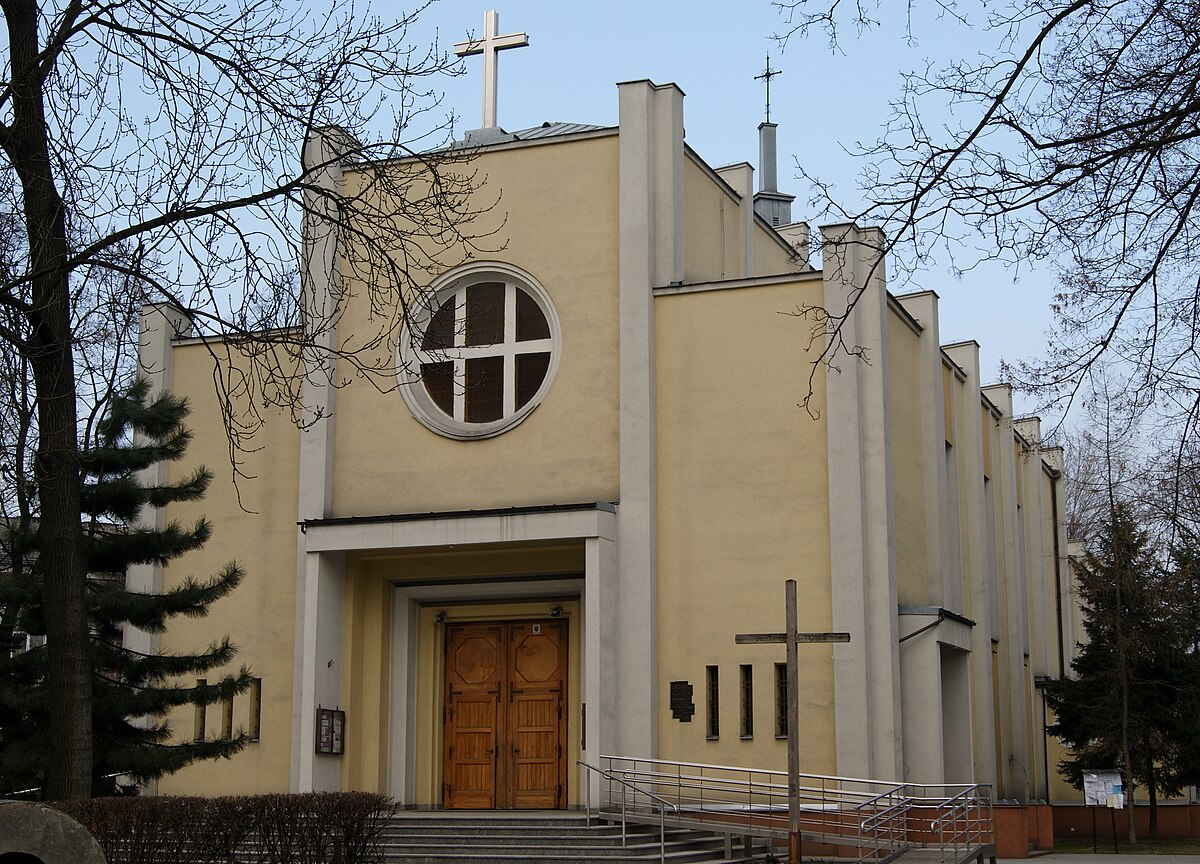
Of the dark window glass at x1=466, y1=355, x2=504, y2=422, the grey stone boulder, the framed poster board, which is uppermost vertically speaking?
the dark window glass at x1=466, y1=355, x2=504, y2=422

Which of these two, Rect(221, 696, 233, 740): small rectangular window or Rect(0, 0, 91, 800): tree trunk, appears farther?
Rect(221, 696, 233, 740): small rectangular window

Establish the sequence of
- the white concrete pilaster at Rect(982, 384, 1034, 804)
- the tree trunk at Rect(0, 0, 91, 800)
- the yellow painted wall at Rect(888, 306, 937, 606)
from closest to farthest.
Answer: the tree trunk at Rect(0, 0, 91, 800) → the yellow painted wall at Rect(888, 306, 937, 606) → the white concrete pilaster at Rect(982, 384, 1034, 804)

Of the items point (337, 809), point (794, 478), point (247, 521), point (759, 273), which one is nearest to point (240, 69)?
point (337, 809)

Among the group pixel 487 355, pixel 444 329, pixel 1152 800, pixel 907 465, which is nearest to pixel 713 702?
pixel 907 465

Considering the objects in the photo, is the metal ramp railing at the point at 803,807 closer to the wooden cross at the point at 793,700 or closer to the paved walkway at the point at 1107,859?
the wooden cross at the point at 793,700

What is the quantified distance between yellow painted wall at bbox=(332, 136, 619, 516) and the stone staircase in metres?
4.36

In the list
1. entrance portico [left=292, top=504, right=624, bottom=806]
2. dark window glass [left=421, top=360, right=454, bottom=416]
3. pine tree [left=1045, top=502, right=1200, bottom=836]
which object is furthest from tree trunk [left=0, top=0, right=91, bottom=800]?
pine tree [left=1045, top=502, right=1200, bottom=836]

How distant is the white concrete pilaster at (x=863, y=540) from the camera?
17.9m

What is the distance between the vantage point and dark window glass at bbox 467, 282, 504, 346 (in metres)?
20.9

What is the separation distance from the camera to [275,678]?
20594 millimetres

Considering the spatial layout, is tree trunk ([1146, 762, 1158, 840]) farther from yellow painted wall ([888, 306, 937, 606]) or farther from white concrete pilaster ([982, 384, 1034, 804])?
yellow painted wall ([888, 306, 937, 606])

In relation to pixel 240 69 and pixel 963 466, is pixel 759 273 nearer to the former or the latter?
pixel 963 466

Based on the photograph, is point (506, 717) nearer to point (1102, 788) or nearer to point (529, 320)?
point (529, 320)

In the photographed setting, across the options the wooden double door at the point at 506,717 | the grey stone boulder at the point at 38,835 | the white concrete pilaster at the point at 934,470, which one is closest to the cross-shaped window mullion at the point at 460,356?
the wooden double door at the point at 506,717
